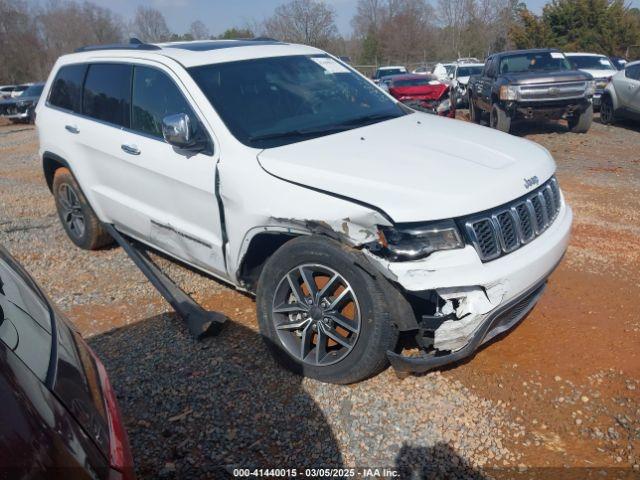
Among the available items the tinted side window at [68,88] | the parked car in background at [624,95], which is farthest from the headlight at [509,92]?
the tinted side window at [68,88]

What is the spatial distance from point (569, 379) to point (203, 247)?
2420mm

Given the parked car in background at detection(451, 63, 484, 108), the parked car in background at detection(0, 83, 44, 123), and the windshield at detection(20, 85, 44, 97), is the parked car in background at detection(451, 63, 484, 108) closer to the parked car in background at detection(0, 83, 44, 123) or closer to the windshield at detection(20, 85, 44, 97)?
the parked car in background at detection(0, 83, 44, 123)

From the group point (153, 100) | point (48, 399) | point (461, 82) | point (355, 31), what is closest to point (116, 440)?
point (48, 399)

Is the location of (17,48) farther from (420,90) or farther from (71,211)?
(71,211)

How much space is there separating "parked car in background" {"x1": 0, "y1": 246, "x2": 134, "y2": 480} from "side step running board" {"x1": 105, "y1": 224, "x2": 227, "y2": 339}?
173 centimetres

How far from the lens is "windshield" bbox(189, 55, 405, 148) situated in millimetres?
3645

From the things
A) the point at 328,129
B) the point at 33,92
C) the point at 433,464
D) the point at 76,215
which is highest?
the point at 328,129

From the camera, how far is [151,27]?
59.9 meters

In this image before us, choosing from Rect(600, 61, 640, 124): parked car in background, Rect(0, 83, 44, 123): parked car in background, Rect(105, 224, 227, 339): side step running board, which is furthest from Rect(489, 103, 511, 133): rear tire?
Rect(0, 83, 44, 123): parked car in background

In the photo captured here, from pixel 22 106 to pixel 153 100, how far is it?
22.5 meters

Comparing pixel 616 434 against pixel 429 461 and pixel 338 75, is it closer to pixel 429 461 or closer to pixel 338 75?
pixel 429 461

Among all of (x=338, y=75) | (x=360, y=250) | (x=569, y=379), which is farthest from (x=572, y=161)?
(x=360, y=250)

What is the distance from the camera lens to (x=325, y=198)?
299cm

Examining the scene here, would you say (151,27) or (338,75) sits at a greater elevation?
(151,27)
